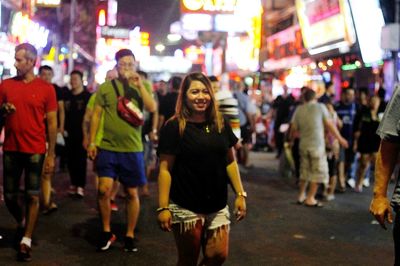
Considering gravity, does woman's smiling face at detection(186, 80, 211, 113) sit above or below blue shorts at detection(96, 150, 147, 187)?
above

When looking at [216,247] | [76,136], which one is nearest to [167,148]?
[216,247]

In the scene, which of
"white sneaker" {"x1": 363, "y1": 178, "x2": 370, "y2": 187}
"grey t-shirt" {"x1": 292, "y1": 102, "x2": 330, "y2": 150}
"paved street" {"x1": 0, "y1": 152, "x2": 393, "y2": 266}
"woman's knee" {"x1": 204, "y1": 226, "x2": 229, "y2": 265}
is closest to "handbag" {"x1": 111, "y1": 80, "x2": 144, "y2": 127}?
"paved street" {"x1": 0, "y1": 152, "x2": 393, "y2": 266}

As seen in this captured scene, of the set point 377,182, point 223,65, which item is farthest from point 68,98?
point 223,65

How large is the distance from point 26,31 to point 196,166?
16.6 m

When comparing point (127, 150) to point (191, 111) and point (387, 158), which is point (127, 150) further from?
point (387, 158)

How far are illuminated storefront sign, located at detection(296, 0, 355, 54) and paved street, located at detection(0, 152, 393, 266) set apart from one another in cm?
821

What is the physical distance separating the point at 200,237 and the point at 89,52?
32.9 meters

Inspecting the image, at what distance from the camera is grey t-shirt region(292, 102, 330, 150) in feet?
30.0

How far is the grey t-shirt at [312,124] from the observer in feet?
30.0

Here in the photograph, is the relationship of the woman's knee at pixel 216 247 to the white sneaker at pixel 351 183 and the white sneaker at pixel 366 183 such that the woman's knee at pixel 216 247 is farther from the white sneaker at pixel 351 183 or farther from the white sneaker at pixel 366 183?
the white sneaker at pixel 366 183

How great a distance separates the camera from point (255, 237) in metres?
6.97

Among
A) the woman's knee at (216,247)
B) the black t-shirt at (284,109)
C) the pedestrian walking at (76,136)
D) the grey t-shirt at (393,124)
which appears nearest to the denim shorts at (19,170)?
the woman's knee at (216,247)

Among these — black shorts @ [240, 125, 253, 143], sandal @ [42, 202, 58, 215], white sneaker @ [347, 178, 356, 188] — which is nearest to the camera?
sandal @ [42, 202, 58, 215]

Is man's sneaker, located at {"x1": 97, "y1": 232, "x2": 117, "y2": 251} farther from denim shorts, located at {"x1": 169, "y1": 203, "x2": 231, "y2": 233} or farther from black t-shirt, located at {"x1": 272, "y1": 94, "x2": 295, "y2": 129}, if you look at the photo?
black t-shirt, located at {"x1": 272, "y1": 94, "x2": 295, "y2": 129}
